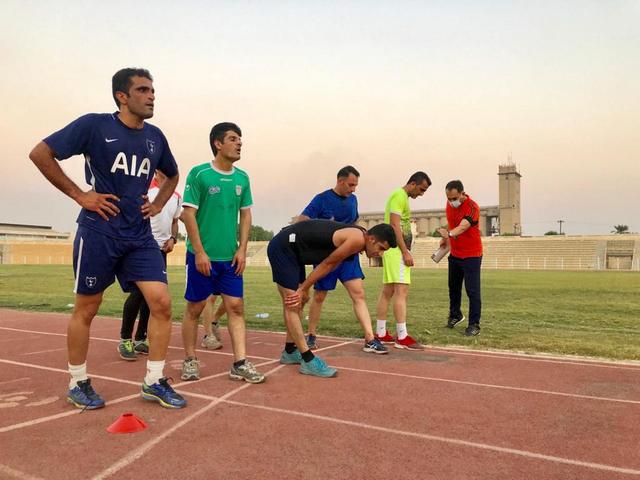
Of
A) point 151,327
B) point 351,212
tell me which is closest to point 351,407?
point 151,327

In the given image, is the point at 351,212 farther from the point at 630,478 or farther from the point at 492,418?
the point at 630,478

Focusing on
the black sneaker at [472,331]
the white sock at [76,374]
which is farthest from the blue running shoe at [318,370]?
the black sneaker at [472,331]

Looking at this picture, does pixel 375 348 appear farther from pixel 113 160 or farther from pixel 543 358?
pixel 113 160

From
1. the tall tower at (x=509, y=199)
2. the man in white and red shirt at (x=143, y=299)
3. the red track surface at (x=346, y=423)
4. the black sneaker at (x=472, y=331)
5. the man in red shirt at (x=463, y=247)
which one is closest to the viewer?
the red track surface at (x=346, y=423)

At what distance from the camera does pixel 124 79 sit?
370 cm

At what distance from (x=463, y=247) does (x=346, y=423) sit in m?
4.82

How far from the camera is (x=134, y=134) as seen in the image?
3.74m

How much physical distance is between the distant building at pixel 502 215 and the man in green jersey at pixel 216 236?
4745 inches

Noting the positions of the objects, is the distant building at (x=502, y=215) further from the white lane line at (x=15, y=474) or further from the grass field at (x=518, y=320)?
the white lane line at (x=15, y=474)

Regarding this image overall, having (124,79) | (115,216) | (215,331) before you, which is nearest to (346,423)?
(115,216)

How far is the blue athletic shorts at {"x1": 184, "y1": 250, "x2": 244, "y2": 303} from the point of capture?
4609 mm

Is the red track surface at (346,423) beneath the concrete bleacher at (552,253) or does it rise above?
above

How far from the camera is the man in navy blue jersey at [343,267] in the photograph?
589 cm

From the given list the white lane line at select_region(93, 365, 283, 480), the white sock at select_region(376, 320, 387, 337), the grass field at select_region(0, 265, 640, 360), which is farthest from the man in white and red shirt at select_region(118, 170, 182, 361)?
the white sock at select_region(376, 320, 387, 337)
